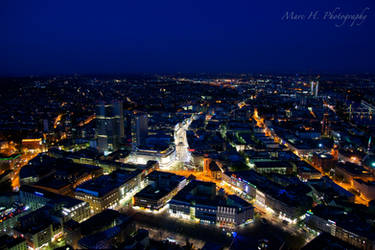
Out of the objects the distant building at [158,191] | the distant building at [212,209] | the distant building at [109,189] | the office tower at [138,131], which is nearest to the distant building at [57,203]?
the distant building at [109,189]

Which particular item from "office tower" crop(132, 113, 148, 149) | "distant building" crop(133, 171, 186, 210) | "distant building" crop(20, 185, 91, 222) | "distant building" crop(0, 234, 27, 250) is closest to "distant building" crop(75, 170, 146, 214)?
"distant building" crop(20, 185, 91, 222)

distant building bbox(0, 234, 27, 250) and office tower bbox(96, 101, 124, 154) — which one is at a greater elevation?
office tower bbox(96, 101, 124, 154)

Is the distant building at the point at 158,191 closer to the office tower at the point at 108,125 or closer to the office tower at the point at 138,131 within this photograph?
the office tower at the point at 138,131

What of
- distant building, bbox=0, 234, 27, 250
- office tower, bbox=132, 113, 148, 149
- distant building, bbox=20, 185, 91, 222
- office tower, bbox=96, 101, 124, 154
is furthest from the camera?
office tower, bbox=132, 113, 148, 149

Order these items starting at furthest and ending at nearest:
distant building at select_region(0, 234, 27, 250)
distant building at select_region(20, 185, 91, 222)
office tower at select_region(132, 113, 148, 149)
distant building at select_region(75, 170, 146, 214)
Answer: office tower at select_region(132, 113, 148, 149), distant building at select_region(75, 170, 146, 214), distant building at select_region(20, 185, 91, 222), distant building at select_region(0, 234, 27, 250)

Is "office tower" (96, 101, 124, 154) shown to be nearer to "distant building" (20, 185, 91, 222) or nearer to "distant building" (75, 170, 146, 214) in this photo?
"distant building" (75, 170, 146, 214)

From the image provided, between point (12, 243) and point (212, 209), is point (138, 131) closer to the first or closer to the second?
point (212, 209)

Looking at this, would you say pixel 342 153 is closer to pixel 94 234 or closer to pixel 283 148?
pixel 283 148

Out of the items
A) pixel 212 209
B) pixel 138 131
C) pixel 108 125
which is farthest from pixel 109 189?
pixel 138 131
